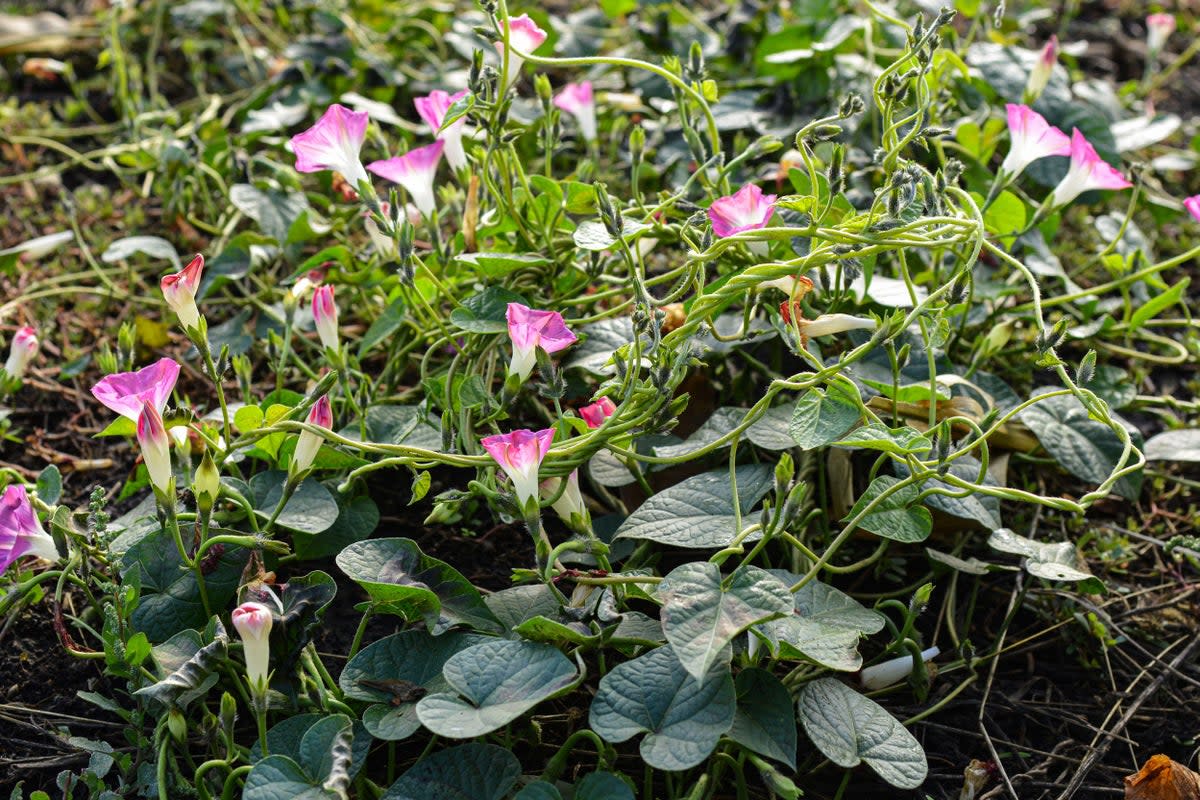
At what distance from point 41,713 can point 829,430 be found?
106 cm

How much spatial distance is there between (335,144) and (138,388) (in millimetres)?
Answer: 435

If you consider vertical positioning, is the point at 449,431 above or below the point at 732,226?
below

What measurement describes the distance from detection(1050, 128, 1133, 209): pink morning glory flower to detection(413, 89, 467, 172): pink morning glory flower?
90 cm

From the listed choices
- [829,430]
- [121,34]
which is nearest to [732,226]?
[829,430]

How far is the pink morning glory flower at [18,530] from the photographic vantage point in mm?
A: 1399

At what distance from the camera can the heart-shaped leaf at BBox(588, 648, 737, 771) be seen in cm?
118

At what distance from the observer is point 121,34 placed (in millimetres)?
3080

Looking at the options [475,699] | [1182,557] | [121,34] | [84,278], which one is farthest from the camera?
[121,34]

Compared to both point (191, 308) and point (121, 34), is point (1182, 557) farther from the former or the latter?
point (121, 34)

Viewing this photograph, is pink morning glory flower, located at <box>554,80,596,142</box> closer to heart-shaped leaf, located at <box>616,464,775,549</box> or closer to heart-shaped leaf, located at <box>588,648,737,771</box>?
heart-shaped leaf, located at <box>616,464,775,549</box>

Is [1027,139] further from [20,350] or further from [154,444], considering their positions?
[20,350]

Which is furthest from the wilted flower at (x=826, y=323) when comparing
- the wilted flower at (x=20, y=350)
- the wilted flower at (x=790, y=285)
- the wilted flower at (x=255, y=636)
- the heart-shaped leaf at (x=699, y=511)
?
the wilted flower at (x=20, y=350)

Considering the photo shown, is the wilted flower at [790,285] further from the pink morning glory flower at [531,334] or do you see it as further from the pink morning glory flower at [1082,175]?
the pink morning glory flower at [1082,175]

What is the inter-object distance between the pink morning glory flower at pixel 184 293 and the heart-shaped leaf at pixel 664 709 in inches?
26.6
